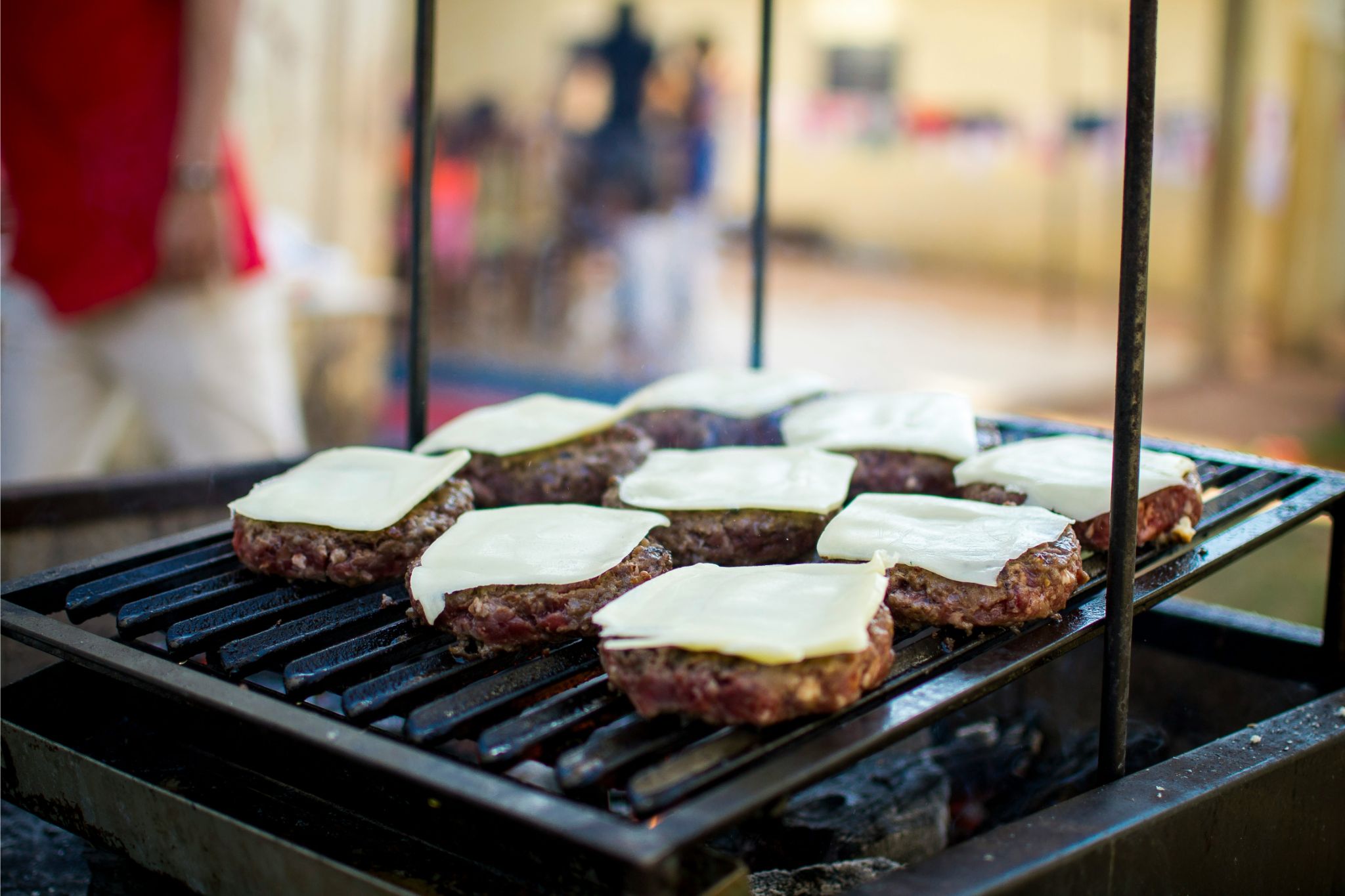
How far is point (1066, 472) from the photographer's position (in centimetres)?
221

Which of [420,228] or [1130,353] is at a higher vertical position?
[420,228]

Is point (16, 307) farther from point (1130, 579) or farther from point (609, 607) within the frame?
point (1130, 579)

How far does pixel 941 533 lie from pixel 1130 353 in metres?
0.44

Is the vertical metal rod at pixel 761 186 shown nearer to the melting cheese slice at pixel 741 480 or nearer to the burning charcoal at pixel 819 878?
the melting cheese slice at pixel 741 480

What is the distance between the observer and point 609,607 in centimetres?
158

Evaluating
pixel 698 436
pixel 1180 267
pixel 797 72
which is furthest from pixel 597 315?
pixel 797 72

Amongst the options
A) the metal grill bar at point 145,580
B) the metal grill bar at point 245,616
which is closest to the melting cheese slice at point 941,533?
the metal grill bar at point 245,616

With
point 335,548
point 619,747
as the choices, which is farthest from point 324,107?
point 619,747

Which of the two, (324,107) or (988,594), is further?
(324,107)

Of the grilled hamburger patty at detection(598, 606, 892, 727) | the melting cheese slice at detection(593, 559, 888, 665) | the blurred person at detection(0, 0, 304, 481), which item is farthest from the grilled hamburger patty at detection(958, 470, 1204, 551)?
the blurred person at detection(0, 0, 304, 481)

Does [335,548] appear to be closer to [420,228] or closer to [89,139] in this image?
[420,228]

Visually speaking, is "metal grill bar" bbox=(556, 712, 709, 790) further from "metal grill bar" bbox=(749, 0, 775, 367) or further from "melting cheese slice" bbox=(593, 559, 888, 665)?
"metal grill bar" bbox=(749, 0, 775, 367)

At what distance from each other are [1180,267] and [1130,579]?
14.8 m

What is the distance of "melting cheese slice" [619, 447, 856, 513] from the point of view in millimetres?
2053
